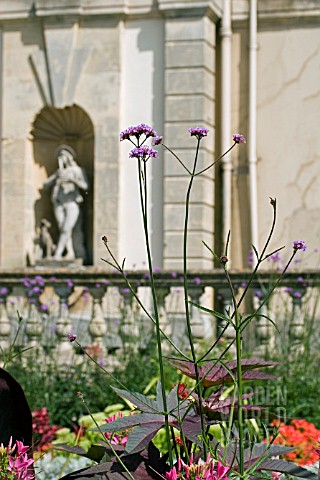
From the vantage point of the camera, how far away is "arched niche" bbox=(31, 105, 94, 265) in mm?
11445

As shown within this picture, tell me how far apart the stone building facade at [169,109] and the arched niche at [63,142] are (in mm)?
26

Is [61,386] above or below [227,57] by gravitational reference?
below

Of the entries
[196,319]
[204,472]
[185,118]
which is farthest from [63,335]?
[204,472]

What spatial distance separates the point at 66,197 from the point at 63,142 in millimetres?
824

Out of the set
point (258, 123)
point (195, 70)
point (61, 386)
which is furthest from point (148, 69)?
point (61, 386)

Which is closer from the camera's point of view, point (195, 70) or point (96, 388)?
point (96, 388)

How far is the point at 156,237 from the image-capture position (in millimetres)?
11047

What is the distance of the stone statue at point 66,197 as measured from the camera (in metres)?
11.1

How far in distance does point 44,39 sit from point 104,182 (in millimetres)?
1824

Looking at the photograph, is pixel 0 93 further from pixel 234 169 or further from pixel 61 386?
pixel 61 386

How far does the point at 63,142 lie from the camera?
11.7 metres

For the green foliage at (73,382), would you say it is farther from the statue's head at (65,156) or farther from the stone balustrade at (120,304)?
the statue's head at (65,156)

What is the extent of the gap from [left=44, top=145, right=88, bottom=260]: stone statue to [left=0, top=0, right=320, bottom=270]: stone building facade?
21 centimetres

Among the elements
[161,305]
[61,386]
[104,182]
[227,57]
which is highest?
[227,57]
